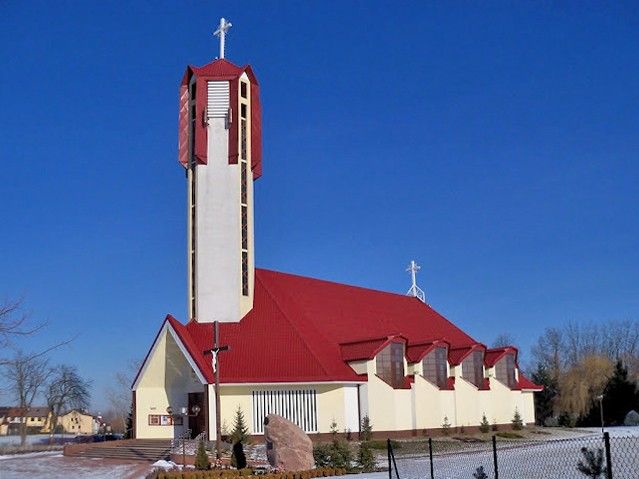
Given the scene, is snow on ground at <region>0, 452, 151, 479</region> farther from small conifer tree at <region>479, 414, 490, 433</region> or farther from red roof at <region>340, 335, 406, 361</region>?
small conifer tree at <region>479, 414, 490, 433</region>

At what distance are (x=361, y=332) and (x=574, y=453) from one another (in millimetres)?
18402

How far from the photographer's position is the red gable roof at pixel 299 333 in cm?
3478

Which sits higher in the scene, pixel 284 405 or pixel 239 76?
pixel 239 76

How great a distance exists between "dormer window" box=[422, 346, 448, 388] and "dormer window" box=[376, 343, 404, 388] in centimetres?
176

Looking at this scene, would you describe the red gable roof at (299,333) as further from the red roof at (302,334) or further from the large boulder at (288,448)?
the large boulder at (288,448)

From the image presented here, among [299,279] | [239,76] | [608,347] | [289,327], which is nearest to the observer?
[289,327]

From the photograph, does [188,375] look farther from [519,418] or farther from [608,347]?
[608,347]

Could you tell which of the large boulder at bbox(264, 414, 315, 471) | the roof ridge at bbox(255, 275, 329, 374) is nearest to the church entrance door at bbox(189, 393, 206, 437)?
the roof ridge at bbox(255, 275, 329, 374)

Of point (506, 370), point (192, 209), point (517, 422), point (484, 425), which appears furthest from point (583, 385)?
point (192, 209)

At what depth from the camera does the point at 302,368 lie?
35.1 metres

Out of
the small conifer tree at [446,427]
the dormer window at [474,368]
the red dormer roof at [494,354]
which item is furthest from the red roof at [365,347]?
the red dormer roof at [494,354]

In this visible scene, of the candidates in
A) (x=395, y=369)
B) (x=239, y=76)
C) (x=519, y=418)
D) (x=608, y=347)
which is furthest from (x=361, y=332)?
(x=608, y=347)

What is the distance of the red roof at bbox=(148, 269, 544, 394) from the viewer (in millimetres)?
34781

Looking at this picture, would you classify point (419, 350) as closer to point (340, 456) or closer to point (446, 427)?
point (446, 427)
